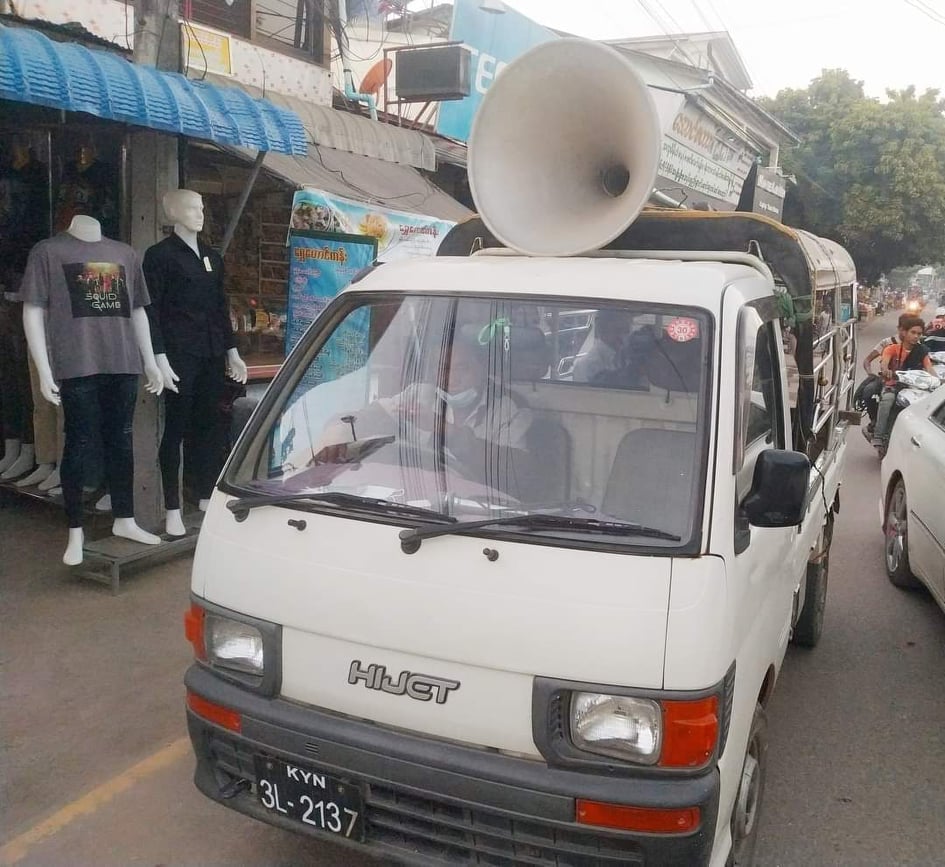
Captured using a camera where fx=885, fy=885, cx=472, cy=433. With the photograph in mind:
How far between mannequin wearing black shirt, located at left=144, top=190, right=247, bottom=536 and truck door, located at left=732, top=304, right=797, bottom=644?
128 inches

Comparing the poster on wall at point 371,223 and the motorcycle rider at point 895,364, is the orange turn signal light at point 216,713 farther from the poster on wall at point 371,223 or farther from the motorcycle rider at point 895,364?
the motorcycle rider at point 895,364

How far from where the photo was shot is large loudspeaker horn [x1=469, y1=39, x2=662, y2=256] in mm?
3191

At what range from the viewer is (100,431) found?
4.86 meters

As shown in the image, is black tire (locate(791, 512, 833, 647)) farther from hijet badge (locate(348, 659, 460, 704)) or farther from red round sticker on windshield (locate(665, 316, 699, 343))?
hijet badge (locate(348, 659, 460, 704))

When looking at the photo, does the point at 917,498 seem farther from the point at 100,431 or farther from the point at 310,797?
the point at 100,431

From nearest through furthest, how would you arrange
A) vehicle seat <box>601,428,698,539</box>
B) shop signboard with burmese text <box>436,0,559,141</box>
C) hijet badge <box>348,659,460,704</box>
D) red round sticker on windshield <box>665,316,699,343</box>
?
hijet badge <box>348,659,460,704</box>
vehicle seat <box>601,428,698,539</box>
red round sticker on windshield <box>665,316,699,343</box>
shop signboard with burmese text <box>436,0,559,141</box>

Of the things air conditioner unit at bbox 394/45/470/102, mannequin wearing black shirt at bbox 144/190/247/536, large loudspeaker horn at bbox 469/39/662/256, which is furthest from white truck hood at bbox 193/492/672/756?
air conditioner unit at bbox 394/45/470/102

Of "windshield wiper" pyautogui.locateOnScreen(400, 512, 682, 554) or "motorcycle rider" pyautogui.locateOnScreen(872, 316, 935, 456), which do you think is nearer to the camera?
"windshield wiper" pyautogui.locateOnScreen(400, 512, 682, 554)

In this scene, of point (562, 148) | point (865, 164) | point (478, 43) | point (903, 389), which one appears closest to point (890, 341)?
point (903, 389)

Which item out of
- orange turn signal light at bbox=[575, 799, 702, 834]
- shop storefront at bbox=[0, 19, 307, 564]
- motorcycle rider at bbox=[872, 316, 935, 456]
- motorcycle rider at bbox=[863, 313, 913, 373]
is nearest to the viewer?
orange turn signal light at bbox=[575, 799, 702, 834]

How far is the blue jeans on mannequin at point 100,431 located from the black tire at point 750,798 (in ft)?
11.7

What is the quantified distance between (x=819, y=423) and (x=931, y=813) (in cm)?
163

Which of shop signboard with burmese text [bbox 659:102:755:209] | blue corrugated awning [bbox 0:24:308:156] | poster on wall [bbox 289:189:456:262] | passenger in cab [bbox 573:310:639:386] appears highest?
shop signboard with burmese text [bbox 659:102:755:209]

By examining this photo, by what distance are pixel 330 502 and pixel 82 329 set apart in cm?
269
